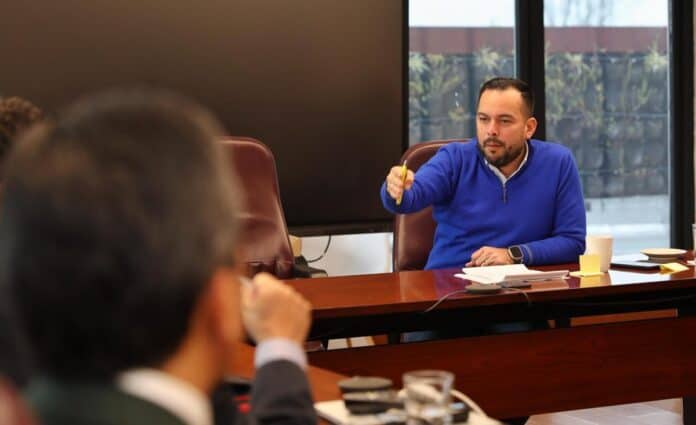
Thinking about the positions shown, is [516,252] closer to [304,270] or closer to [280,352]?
[304,270]

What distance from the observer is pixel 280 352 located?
3.91 feet

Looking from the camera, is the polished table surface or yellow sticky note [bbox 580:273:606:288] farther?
yellow sticky note [bbox 580:273:606:288]

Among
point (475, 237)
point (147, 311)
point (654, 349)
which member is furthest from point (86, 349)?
point (475, 237)

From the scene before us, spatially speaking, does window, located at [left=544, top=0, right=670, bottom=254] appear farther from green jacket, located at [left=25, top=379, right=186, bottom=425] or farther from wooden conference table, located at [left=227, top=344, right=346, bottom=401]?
green jacket, located at [left=25, top=379, right=186, bottom=425]

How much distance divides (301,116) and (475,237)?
971mm

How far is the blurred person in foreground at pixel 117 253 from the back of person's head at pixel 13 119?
42.4 inches

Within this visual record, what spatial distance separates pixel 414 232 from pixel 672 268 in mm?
917

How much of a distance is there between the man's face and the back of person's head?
2122 millimetres

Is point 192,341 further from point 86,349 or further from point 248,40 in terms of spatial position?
point 248,40

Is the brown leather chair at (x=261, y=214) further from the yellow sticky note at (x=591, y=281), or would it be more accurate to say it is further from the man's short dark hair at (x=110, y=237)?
the man's short dark hair at (x=110, y=237)

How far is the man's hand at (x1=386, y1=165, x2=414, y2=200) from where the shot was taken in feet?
11.0

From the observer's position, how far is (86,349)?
2.34 feet

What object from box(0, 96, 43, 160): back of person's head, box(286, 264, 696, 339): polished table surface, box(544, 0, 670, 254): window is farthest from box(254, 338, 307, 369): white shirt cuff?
box(544, 0, 670, 254): window

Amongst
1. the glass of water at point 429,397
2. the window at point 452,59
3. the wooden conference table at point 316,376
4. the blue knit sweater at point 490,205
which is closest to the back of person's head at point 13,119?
the wooden conference table at point 316,376
